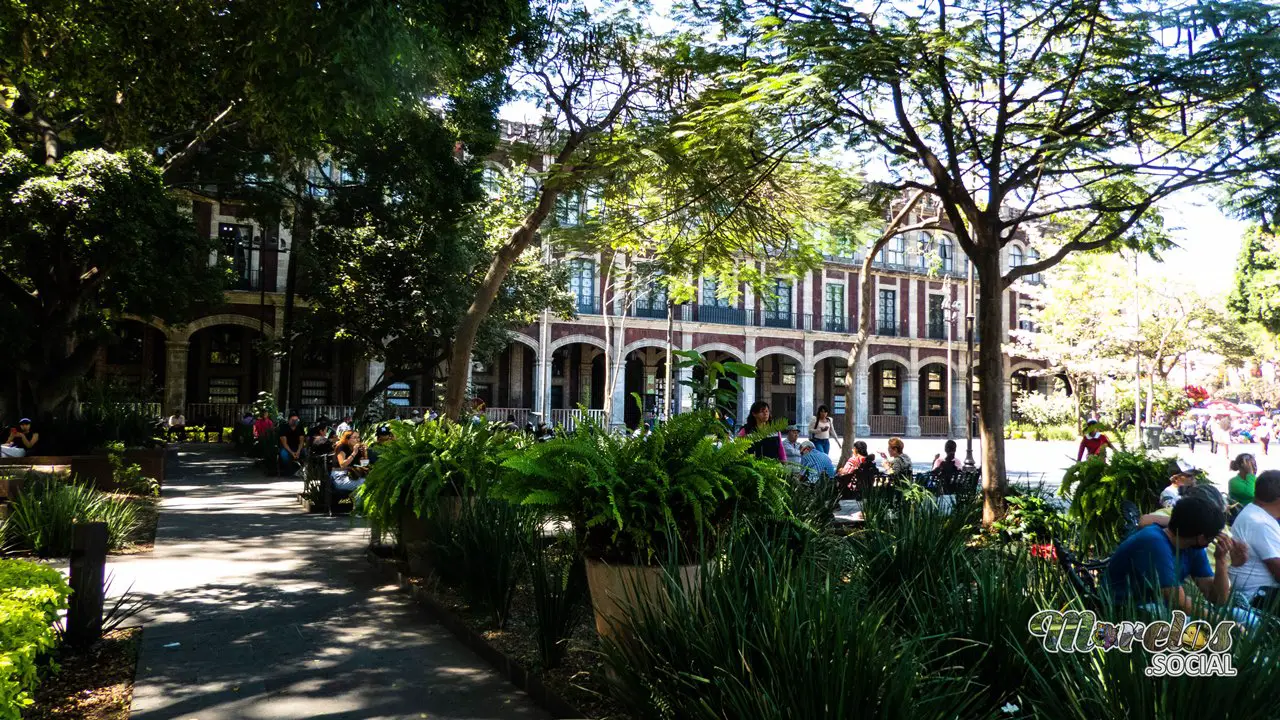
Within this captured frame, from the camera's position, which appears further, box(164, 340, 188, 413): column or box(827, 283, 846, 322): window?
box(827, 283, 846, 322): window

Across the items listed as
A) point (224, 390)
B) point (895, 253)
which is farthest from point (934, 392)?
point (224, 390)

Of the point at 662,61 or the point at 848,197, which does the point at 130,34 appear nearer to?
the point at 662,61

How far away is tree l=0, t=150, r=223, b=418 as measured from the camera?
1195 cm

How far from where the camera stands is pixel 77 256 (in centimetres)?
1284

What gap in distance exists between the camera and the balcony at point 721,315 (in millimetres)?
38656

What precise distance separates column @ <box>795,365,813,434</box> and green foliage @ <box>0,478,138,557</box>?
111ft

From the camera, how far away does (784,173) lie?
32.9 ft

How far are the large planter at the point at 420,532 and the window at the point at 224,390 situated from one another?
27080mm

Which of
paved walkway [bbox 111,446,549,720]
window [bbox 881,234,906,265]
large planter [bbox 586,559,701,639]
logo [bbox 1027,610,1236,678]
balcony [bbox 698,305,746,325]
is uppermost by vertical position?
window [bbox 881,234,906,265]

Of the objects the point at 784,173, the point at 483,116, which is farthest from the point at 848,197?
the point at 483,116

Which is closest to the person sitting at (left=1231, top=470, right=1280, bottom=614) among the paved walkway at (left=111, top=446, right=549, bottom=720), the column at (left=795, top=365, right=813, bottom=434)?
the paved walkway at (left=111, top=446, right=549, bottom=720)

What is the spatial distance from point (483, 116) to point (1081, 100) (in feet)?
23.6

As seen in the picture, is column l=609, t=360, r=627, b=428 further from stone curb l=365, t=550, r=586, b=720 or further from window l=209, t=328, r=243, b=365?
stone curb l=365, t=550, r=586, b=720

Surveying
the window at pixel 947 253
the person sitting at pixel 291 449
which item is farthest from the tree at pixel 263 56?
the window at pixel 947 253
